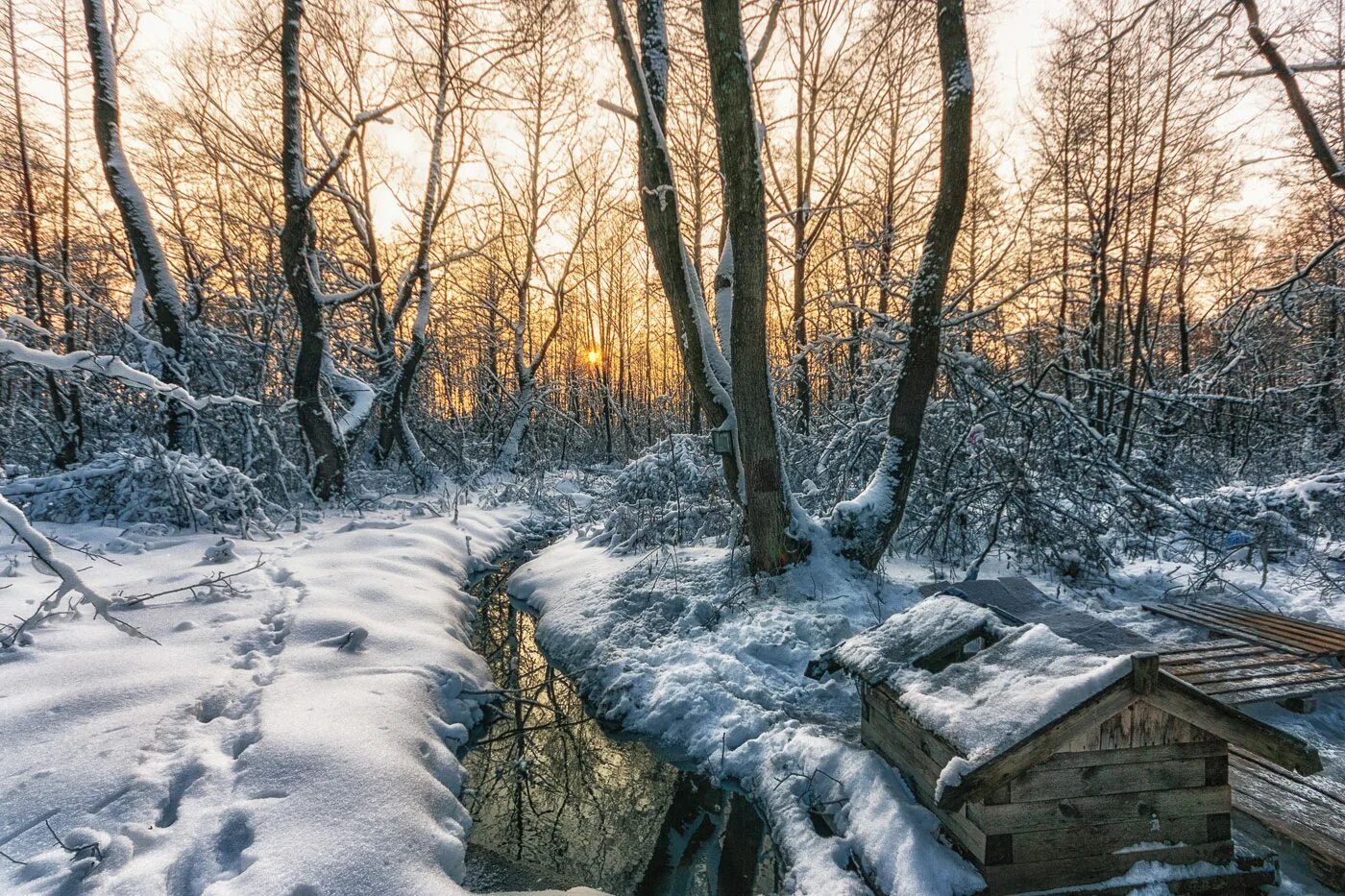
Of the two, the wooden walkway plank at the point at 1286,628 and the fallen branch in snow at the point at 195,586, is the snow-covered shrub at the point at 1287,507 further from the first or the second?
the fallen branch in snow at the point at 195,586

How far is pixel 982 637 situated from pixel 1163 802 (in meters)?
1.00

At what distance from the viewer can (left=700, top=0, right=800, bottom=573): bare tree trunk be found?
533 centimetres

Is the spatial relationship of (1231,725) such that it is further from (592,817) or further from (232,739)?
(232,739)

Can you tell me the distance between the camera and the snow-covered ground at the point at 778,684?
2912 millimetres

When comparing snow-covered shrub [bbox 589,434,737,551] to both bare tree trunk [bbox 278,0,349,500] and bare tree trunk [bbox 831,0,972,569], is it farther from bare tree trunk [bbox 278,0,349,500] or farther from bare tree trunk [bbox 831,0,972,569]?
bare tree trunk [bbox 278,0,349,500]

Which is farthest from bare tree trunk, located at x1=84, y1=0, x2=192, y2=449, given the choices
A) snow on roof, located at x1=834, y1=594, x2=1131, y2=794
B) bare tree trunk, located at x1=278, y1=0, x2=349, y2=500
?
snow on roof, located at x1=834, y1=594, x2=1131, y2=794

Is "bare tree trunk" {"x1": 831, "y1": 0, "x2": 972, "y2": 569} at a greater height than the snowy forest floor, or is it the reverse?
"bare tree trunk" {"x1": 831, "y1": 0, "x2": 972, "y2": 569}

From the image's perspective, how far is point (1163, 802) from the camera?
99.6 inches

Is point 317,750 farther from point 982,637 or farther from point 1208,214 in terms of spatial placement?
point 1208,214

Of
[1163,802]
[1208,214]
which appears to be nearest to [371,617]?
Answer: [1163,802]

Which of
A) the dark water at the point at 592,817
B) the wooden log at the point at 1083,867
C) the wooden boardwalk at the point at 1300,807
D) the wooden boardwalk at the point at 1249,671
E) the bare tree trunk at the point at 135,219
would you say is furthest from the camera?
the bare tree trunk at the point at 135,219

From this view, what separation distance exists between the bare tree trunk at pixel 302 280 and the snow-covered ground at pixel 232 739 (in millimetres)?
4000

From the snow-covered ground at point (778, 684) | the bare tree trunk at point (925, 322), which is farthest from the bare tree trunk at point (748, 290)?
the bare tree trunk at point (925, 322)

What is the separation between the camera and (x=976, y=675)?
115 inches
